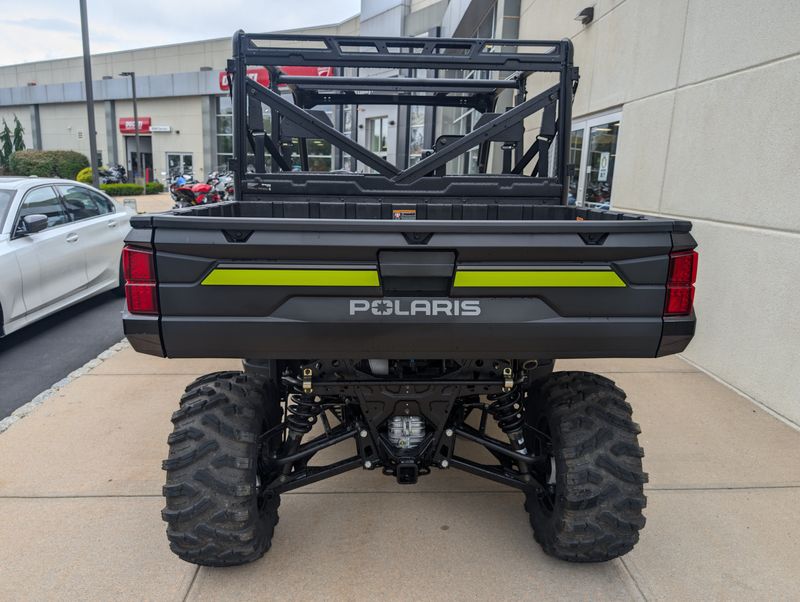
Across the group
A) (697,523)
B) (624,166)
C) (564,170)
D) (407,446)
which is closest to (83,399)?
(407,446)

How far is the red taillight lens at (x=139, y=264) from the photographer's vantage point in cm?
234

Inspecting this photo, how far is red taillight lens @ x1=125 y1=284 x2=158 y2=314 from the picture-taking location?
2.36 m

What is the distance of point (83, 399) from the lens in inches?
188

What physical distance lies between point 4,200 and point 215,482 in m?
4.89

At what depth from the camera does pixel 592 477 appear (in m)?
2.66

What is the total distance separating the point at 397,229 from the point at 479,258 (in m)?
0.34

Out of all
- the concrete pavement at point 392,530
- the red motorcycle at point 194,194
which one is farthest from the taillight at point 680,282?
the red motorcycle at point 194,194

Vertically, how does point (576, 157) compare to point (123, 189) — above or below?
above

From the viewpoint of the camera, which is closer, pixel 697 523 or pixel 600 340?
pixel 600 340

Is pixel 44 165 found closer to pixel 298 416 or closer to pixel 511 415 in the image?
pixel 298 416

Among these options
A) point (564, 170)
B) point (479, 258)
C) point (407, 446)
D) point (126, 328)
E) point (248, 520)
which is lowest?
point (248, 520)

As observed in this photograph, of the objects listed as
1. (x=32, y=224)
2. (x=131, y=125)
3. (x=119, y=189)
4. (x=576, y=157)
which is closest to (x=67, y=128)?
(x=131, y=125)

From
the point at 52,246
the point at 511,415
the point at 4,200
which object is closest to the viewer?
the point at 511,415

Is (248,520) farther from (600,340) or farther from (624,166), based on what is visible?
(624,166)
